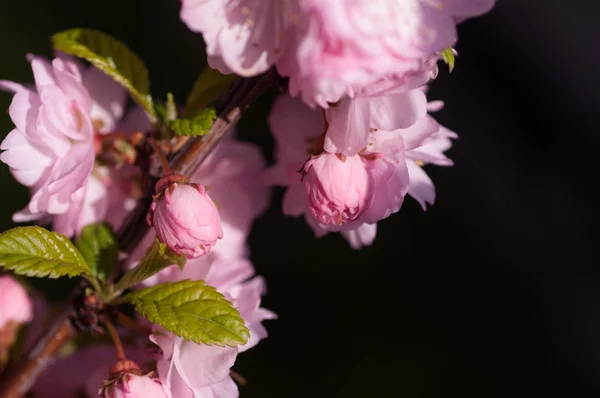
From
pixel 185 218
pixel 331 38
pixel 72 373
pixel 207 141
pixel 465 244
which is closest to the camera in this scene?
pixel 331 38

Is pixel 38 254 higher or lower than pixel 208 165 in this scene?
higher

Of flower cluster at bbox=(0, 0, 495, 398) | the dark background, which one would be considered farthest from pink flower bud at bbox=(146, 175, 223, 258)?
the dark background

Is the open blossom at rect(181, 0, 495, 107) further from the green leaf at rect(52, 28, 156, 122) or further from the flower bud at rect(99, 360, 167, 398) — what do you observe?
the flower bud at rect(99, 360, 167, 398)

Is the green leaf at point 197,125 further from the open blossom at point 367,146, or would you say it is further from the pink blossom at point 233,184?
the pink blossom at point 233,184

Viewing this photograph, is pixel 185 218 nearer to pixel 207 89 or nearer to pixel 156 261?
pixel 156 261

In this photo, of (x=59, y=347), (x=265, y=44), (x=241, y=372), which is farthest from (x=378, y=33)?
(x=241, y=372)

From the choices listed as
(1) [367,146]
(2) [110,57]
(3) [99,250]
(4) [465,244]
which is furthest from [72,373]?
(4) [465,244]

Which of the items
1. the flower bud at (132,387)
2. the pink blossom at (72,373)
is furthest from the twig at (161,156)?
the pink blossom at (72,373)
